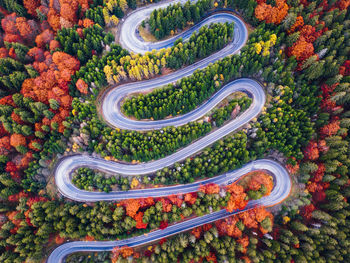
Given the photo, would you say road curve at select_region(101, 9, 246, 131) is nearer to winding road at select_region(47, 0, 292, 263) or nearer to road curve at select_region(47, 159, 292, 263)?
winding road at select_region(47, 0, 292, 263)

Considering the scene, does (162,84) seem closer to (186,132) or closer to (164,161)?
(186,132)

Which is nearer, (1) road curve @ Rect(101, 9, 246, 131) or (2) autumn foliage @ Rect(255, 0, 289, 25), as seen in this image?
(2) autumn foliage @ Rect(255, 0, 289, 25)

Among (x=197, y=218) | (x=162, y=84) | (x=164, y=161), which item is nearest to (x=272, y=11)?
(x=162, y=84)

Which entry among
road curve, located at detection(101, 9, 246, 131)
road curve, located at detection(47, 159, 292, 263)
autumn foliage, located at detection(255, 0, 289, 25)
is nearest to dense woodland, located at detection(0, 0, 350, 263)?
autumn foliage, located at detection(255, 0, 289, 25)

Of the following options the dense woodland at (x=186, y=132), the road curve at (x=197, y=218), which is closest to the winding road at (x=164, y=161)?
the road curve at (x=197, y=218)

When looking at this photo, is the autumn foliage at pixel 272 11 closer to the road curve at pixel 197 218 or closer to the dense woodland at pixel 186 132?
the dense woodland at pixel 186 132

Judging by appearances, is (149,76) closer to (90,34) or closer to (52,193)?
(90,34)
